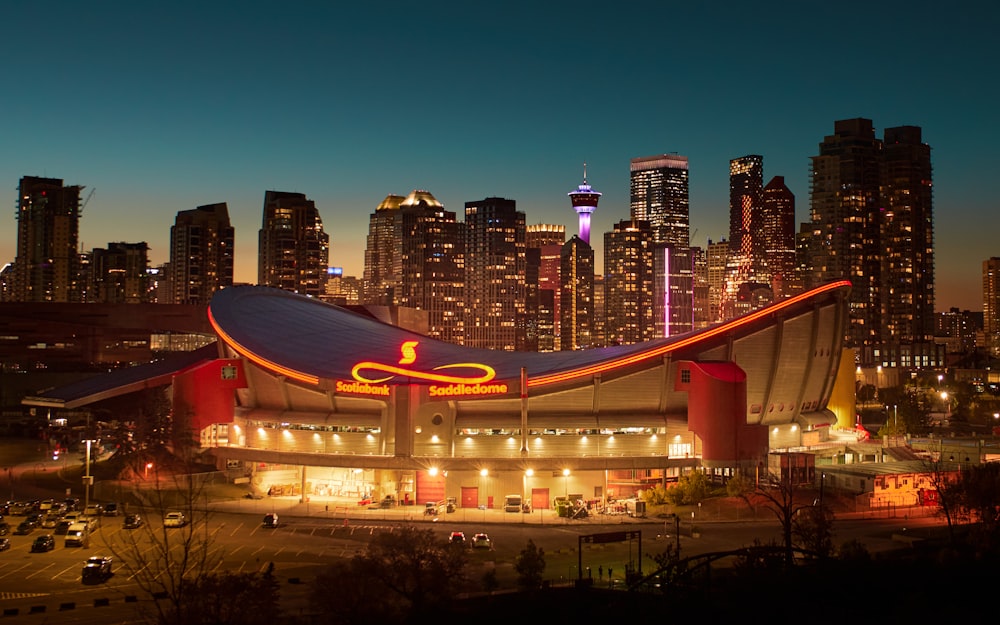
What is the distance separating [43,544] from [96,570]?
345 inches

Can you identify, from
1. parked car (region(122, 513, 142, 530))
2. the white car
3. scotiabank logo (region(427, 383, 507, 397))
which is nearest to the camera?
the white car

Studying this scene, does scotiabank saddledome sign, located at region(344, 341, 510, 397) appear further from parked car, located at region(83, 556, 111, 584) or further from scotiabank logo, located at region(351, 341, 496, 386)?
parked car, located at region(83, 556, 111, 584)

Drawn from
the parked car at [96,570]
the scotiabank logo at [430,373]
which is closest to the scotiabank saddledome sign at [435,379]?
the scotiabank logo at [430,373]

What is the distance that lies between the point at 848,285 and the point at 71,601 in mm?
60346

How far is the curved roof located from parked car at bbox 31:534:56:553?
25.4 m

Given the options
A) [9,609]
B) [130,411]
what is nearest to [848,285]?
[9,609]

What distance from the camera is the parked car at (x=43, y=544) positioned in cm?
5534

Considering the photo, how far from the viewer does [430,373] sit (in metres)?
76.1

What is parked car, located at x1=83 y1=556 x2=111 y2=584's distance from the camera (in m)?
48.3

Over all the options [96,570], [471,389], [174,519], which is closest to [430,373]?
[471,389]

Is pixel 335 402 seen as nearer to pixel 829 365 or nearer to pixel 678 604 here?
pixel 829 365

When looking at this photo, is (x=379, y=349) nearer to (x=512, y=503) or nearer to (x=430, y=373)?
(x=430, y=373)

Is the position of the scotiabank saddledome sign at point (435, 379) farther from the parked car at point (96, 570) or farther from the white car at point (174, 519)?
the parked car at point (96, 570)

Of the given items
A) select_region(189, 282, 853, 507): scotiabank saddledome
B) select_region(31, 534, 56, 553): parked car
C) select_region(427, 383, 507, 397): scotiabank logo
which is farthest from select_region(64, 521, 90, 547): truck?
select_region(427, 383, 507, 397): scotiabank logo
